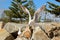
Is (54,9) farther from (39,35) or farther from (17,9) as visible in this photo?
(39,35)

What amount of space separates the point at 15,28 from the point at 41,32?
1.98 meters

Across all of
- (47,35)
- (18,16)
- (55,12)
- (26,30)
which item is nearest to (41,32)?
(47,35)

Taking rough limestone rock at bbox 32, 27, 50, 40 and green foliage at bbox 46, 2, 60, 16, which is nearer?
rough limestone rock at bbox 32, 27, 50, 40

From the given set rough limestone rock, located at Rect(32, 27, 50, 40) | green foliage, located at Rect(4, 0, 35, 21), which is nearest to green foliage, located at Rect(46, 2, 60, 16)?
green foliage, located at Rect(4, 0, 35, 21)

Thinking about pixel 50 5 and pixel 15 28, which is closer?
pixel 15 28

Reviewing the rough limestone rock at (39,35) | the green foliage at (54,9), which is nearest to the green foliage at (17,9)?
the green foliage at (54,9)

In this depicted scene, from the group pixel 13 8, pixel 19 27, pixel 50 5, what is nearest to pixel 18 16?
pixel 13 8

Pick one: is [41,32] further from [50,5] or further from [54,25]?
[50,5]

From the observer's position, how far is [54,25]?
1284cm

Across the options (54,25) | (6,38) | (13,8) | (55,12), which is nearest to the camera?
(6,38)

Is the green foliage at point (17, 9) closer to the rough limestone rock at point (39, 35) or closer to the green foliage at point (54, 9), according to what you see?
the green foliage at point (54, 9)

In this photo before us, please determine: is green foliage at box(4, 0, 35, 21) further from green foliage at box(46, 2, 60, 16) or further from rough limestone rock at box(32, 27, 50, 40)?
rough limestone rock at box(32, 27, 50, 40)

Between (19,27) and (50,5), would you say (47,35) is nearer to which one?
(19,27)

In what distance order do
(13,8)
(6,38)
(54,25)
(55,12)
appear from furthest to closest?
1. (13,8)
2. (55,12)
3. (54,25)
4. (6,38)
